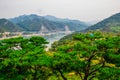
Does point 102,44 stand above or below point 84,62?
above

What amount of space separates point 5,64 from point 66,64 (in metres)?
5.42

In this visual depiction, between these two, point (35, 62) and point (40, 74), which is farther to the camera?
point (40, 74)

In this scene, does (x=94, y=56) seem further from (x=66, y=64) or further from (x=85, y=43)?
(x=66, y=64)

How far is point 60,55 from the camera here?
22062mm

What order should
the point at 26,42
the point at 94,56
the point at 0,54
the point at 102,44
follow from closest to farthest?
1. the point at 102,44
2. the point at 94,56
3. the point at 0,54
4. the point at 26,42

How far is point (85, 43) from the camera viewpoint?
23.8 metres

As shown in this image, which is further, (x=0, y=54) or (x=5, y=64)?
(x=0, y=54)

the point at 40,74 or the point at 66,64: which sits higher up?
the point at 66,64

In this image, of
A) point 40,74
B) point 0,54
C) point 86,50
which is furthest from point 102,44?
point 0,54

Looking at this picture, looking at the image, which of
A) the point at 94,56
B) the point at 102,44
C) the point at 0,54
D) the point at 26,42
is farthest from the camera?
the point at 26,42

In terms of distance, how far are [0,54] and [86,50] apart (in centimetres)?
891

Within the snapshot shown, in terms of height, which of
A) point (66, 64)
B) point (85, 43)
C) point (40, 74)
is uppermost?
point (85, 43)

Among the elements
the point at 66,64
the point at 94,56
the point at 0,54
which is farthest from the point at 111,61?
the point at 0,54

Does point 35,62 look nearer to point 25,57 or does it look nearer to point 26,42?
point 25,57
